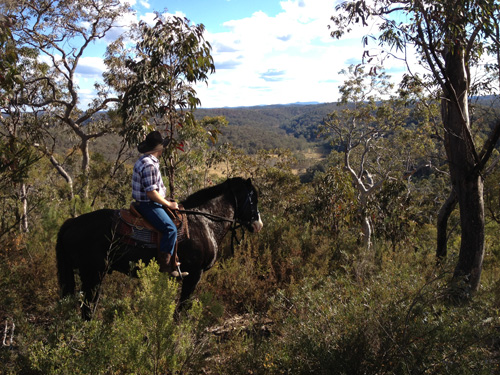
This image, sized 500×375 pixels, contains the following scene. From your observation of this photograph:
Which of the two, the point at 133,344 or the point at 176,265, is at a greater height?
the point at 176,265

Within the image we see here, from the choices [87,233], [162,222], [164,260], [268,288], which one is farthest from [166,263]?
[268,288]

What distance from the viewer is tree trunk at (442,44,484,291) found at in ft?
17.3

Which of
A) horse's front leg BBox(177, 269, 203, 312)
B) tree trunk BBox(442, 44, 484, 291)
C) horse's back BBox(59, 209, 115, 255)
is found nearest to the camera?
horse's back BBox(59, 209, 115, 255)

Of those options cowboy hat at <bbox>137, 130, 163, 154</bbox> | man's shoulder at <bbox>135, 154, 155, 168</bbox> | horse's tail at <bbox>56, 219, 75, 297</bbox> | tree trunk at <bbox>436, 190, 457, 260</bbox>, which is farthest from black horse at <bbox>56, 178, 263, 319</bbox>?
tree trunk at <bbox>436, 190, 457, 260</bbox>

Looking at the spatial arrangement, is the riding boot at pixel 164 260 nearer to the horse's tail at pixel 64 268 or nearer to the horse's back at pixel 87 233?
the horse's back at pixel 87 233

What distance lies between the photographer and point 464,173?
5320mm

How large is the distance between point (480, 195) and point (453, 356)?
3.45m

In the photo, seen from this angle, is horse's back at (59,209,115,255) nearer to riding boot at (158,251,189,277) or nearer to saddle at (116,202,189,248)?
saddle at (116,202,189,248)

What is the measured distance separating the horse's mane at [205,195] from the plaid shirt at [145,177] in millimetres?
866

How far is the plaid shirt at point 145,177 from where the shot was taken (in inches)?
148

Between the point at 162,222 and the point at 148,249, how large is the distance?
428 mm

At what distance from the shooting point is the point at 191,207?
470 centimetres

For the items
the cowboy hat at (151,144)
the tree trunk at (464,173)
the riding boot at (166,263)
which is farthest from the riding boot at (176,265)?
the tree trunk at (464,173)

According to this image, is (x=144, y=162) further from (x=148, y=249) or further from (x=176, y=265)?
(x=176, y=265)
